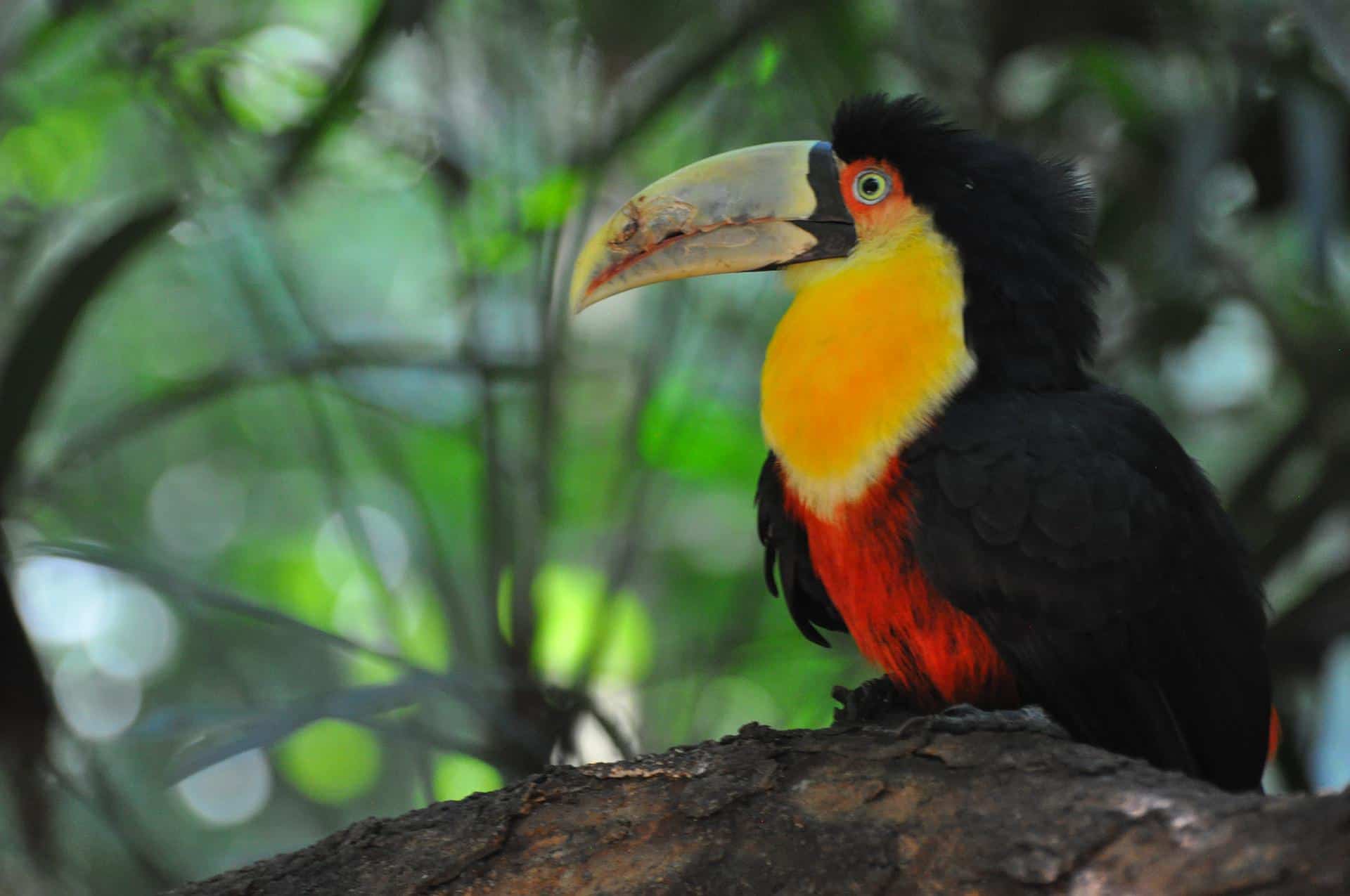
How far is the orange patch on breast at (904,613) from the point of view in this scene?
1.76 m

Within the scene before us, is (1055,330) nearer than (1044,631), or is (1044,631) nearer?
(1044,631)

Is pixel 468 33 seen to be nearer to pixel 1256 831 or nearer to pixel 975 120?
pixel 975 120

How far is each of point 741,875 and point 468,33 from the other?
2287 millimetres

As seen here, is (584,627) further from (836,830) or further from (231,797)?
(836,830)

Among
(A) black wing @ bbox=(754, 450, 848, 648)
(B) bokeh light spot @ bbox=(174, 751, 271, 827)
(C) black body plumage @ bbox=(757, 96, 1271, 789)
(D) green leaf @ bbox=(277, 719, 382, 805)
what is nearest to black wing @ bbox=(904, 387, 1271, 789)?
(C) black body plumage @ bbox=(757, 96, 1271, 789)

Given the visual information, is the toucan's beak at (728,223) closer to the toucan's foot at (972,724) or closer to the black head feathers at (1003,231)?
the black head feathers at (1003,231)

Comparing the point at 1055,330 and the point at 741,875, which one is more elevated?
the point at 1055,330

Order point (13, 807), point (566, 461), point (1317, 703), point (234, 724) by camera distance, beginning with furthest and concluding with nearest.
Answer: point (566, 461) < point (1317, 703) < point (13, 807) < point (234, 724)

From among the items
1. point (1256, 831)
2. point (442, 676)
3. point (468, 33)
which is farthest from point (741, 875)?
point (468, 33)

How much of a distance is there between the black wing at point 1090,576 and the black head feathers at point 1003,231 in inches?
3.3

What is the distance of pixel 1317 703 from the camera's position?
9.46 ft

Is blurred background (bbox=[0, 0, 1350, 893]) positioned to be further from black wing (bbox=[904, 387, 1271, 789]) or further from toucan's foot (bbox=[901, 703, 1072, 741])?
toucan's foot (bbox=[901, 703, 1072, 741])

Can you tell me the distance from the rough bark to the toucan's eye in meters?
0.84

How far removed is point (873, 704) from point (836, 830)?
1.97 feet
